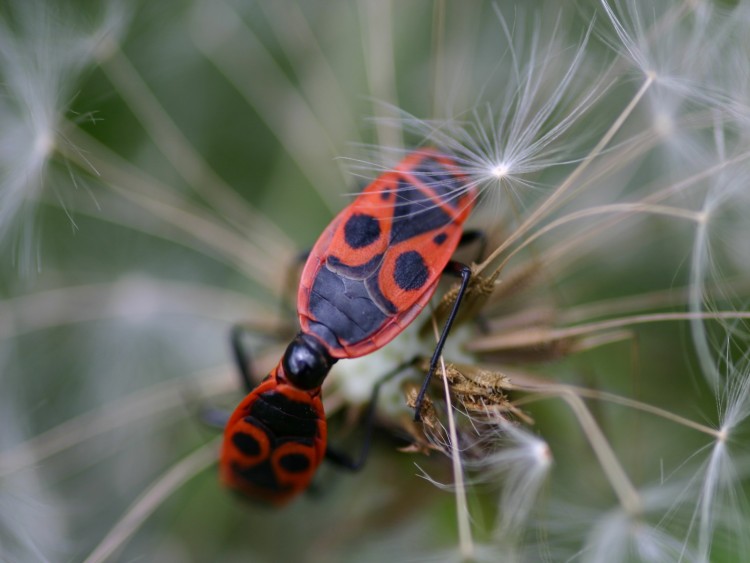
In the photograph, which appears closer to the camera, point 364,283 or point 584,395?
point 364,283

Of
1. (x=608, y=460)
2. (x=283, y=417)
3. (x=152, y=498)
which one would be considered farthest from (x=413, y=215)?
(x=152, y=498)

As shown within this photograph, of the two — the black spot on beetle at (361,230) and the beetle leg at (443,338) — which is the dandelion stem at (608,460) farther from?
the black spot on beetle at (361,230)

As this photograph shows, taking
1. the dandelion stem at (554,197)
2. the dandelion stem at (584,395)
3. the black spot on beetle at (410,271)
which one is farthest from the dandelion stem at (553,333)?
the black spot on beetle at (410,271)

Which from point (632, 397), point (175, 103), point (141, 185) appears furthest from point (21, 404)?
point (632, 397)

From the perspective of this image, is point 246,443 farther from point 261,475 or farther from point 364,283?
point 364,283

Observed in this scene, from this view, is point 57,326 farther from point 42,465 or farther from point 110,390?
point 42,465

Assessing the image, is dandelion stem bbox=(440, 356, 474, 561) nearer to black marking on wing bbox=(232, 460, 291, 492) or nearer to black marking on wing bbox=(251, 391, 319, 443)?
black marking on wing bbox=(251, 391, 319, 443)

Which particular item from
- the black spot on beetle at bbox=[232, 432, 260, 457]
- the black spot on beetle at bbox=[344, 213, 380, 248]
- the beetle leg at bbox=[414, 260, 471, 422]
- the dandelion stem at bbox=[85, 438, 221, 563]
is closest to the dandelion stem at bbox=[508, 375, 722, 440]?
the beetle leg at bbox=[414, 260, 471, 422]
